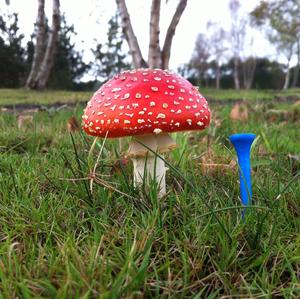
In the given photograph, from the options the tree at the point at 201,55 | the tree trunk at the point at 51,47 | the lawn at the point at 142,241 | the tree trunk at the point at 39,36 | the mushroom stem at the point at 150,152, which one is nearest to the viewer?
the lawn at the point at 142,241

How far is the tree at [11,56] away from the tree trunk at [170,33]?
14835mm

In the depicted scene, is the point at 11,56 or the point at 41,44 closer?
the point at 41,44

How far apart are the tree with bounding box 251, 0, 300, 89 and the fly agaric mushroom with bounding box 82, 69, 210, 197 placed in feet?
50.2

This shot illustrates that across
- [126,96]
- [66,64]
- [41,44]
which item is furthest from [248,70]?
[126,96]

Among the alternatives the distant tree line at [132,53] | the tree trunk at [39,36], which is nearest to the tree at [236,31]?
the distant tree line at [132,53]

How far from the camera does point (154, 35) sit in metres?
4.95

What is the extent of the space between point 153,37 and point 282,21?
2163cm

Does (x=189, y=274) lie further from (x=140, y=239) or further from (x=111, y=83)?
(x=111, y=83)

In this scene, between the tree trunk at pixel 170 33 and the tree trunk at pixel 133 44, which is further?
the tree trunk at pixel 170 33

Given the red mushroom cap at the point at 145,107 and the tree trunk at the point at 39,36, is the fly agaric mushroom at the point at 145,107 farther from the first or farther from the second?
the tree trunk at the point at 39,36

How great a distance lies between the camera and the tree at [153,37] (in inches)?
191

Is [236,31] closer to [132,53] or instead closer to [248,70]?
[248,70]

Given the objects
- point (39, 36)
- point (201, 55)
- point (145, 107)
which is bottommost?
point (145, 107)

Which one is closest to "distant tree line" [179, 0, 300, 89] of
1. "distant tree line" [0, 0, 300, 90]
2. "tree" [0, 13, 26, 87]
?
"distant tree line" [0, 0, 300, 90]
